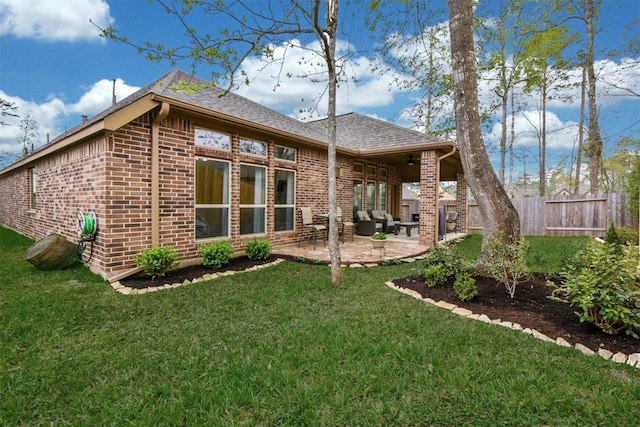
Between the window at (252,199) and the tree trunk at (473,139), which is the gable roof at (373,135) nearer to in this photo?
the window at (252,199)

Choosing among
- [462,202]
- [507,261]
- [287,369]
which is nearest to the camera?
[287,369]

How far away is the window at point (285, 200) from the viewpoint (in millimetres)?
7762

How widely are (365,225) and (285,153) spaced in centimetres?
419

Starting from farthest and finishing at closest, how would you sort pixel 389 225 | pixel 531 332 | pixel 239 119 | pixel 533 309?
pixel 389 225 → pixel 239 119 → pixel 533 309 → pixel 531 332

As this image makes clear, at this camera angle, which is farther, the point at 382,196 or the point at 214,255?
the point at 382,196

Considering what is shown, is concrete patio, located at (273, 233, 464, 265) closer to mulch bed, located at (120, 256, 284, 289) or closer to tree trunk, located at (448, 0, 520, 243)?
mulch bed, located at (120, 256, 284, 289)

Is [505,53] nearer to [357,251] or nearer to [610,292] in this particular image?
[357,251]

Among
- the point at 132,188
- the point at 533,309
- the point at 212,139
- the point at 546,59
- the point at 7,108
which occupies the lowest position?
the point at 533,309

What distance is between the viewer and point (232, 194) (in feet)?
21.7

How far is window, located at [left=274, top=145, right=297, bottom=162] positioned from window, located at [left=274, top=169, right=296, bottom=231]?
34 centimetres

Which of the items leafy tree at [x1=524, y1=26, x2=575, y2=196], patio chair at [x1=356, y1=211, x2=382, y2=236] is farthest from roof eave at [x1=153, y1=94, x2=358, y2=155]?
leafy tree at [x1=524, y1=26, x2=575, y2=196]

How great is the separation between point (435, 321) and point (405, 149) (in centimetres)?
642

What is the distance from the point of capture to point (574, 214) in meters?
11.1

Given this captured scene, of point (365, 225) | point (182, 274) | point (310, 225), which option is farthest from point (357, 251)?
point (182, 274)
